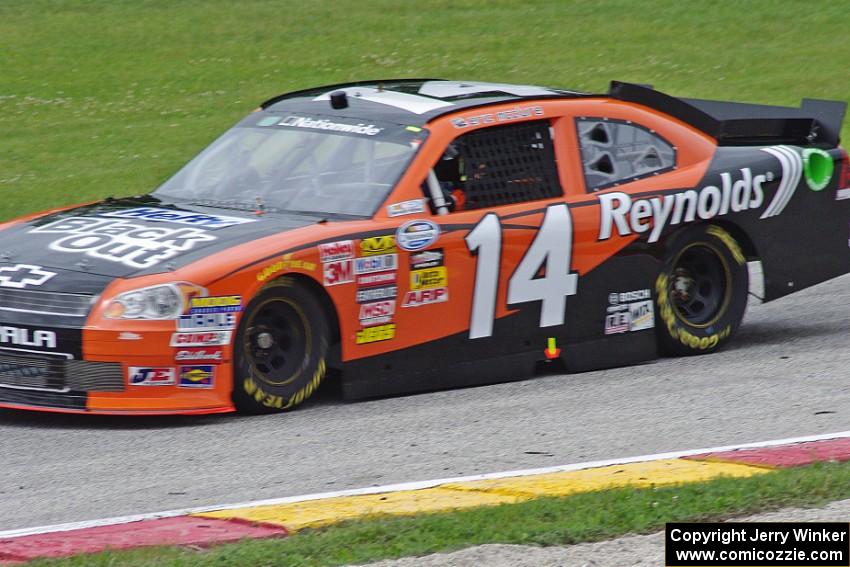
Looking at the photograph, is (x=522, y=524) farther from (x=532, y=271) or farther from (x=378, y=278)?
(x=532, y=271)

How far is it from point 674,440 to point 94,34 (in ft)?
68.3

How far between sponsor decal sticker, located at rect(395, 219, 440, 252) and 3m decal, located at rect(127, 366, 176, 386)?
51.9 inches

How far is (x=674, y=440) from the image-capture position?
6.45 m

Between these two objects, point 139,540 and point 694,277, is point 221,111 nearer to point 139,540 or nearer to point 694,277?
point 694,277

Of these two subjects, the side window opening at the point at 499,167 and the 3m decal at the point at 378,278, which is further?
the side window opening at the point at 499,167

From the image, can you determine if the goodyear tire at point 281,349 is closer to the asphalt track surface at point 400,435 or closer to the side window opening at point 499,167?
the asphalt track surface at point 400,435

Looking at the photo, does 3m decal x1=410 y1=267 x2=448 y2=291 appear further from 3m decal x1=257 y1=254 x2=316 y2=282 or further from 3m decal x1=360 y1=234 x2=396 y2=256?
3m decal x1=257 y1=254 x2=316 y2=282

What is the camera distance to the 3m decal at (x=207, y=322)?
652 cm

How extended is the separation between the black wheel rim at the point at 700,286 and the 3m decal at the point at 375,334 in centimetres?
201

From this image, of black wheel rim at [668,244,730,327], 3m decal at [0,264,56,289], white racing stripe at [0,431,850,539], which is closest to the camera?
white racing stripe at [0,431,850,539]

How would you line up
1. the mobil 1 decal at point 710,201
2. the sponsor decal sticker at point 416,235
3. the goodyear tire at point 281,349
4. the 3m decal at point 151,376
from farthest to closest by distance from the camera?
1. the mobil 1 decal at point 710,201
2. the sponsor decal sticker at point 416,235
3. the goodyear tire at point 281,349
4. the 3m decal at point 151,376

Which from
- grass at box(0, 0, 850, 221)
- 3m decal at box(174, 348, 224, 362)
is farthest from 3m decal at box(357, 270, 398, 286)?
grass at box(0, 0, 850, 221)

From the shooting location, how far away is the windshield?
24.4 feet

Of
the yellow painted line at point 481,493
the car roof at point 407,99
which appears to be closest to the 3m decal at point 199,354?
the yellow painted line at point 481,493
